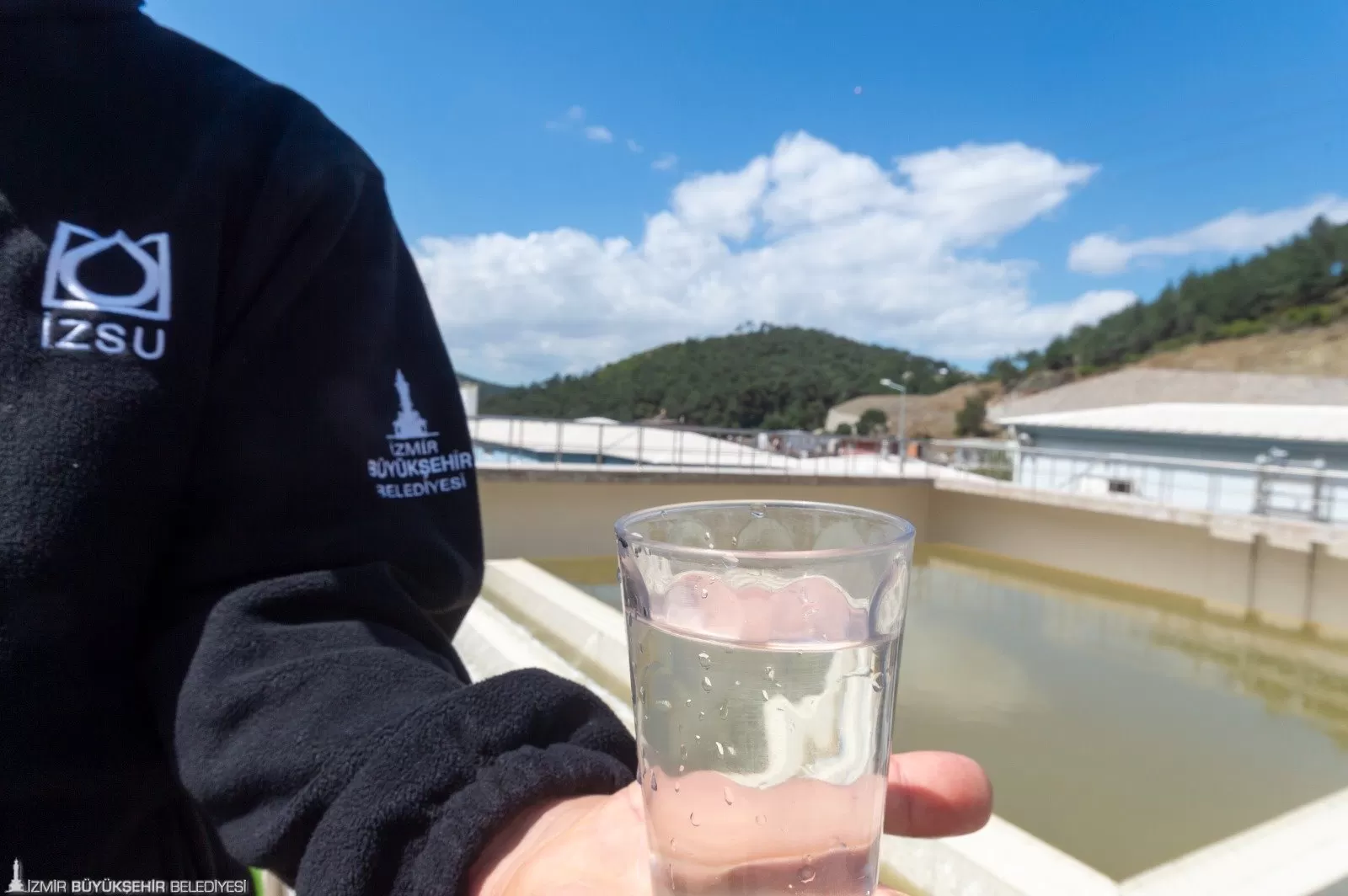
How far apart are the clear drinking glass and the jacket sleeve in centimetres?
16

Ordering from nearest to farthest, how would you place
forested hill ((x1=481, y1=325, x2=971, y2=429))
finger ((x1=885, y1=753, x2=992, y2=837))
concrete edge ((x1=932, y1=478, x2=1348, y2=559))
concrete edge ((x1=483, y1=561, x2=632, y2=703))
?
finger ((x1=885, y1=753, x2=992, y2=837))
concrete edge ((x1=483, y1=561, x2=632, y2=703))
concrete edge ((x1=932, y1=478, x2=1348, y2=559))
forested hill ((x1=481, y1=325, x2=971, y2=429))

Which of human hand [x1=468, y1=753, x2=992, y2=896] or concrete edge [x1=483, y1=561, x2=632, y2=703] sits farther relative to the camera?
concrete edge [x1=483, y1=561, x2=632, y2=703]

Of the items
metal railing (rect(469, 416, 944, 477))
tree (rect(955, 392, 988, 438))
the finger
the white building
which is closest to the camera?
the finger

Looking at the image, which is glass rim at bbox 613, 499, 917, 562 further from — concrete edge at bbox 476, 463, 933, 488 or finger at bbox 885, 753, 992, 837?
concrete edge at bbox 476, 463, 933, 488

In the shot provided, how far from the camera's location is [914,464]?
11633mm

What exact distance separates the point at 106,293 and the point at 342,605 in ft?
1.15

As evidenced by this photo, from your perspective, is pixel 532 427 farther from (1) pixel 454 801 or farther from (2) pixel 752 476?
(1) pixel 454 801

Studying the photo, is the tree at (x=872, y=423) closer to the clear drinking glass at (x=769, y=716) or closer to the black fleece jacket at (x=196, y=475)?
the black fleece jacket at (x=196, y=475)

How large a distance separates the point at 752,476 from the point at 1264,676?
4832 millimetres

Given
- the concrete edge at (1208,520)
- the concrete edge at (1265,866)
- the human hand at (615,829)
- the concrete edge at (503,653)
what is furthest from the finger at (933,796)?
the concrete edge at (1208,520)

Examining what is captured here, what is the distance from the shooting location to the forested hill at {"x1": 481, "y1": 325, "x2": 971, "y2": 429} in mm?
36375

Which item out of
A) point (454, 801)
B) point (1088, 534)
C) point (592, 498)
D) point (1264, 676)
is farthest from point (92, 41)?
point (1088, 534)

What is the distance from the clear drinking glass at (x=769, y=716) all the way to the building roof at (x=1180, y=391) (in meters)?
18.4

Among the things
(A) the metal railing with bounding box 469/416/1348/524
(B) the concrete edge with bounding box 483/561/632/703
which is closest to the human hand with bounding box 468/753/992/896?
(B) the concrete edge with bounding box 483/561/632/703
